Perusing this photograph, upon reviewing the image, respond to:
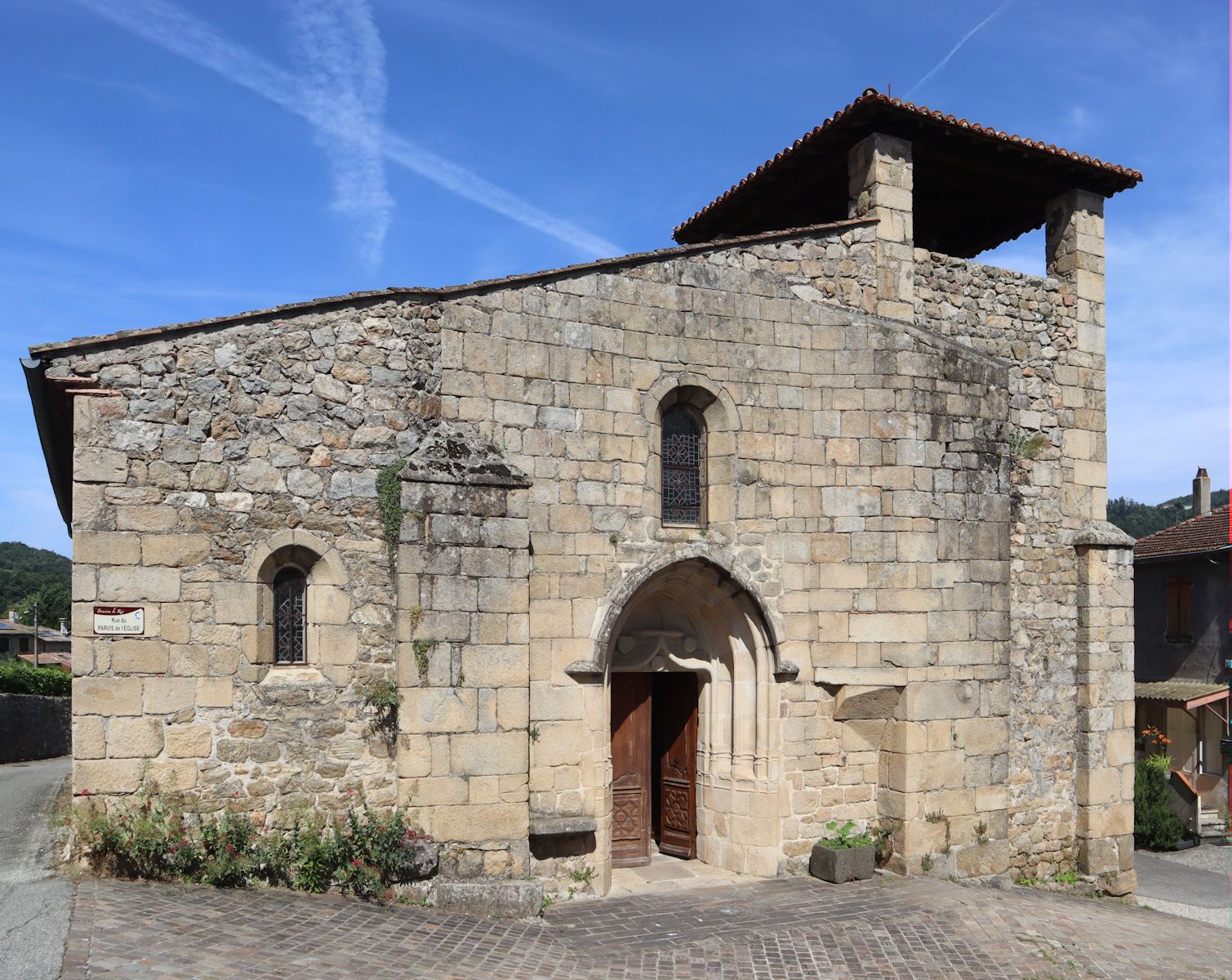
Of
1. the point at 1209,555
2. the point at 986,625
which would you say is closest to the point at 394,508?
the point at 986,625

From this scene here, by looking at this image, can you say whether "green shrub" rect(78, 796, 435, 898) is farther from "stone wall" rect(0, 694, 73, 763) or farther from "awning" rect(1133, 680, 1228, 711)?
"awning" rect(1133, 680, 1228, 711)

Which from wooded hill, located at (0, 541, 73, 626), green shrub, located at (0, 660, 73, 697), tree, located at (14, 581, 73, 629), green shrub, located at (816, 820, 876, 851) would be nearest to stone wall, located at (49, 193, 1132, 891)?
green shrub, located at (816, 820, 876, 851)

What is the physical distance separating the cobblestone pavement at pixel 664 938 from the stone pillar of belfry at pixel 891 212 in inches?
230

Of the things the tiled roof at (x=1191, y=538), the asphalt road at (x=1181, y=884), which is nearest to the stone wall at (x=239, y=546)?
the asphalt road at (x=1181, y=884)

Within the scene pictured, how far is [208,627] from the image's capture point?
300 inches

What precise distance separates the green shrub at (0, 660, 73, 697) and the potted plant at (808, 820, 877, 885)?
1528 centimetres

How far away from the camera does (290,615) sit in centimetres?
800

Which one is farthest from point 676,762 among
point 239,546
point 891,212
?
point 891,212

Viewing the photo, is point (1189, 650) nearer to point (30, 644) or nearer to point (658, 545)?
point (658, 545)

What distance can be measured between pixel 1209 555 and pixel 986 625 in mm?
12024

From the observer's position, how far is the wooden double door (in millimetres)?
9758

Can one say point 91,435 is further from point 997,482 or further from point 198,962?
point 997,482

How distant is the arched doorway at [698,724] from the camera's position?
9375 millimetres

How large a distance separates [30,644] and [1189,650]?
4457 cm
